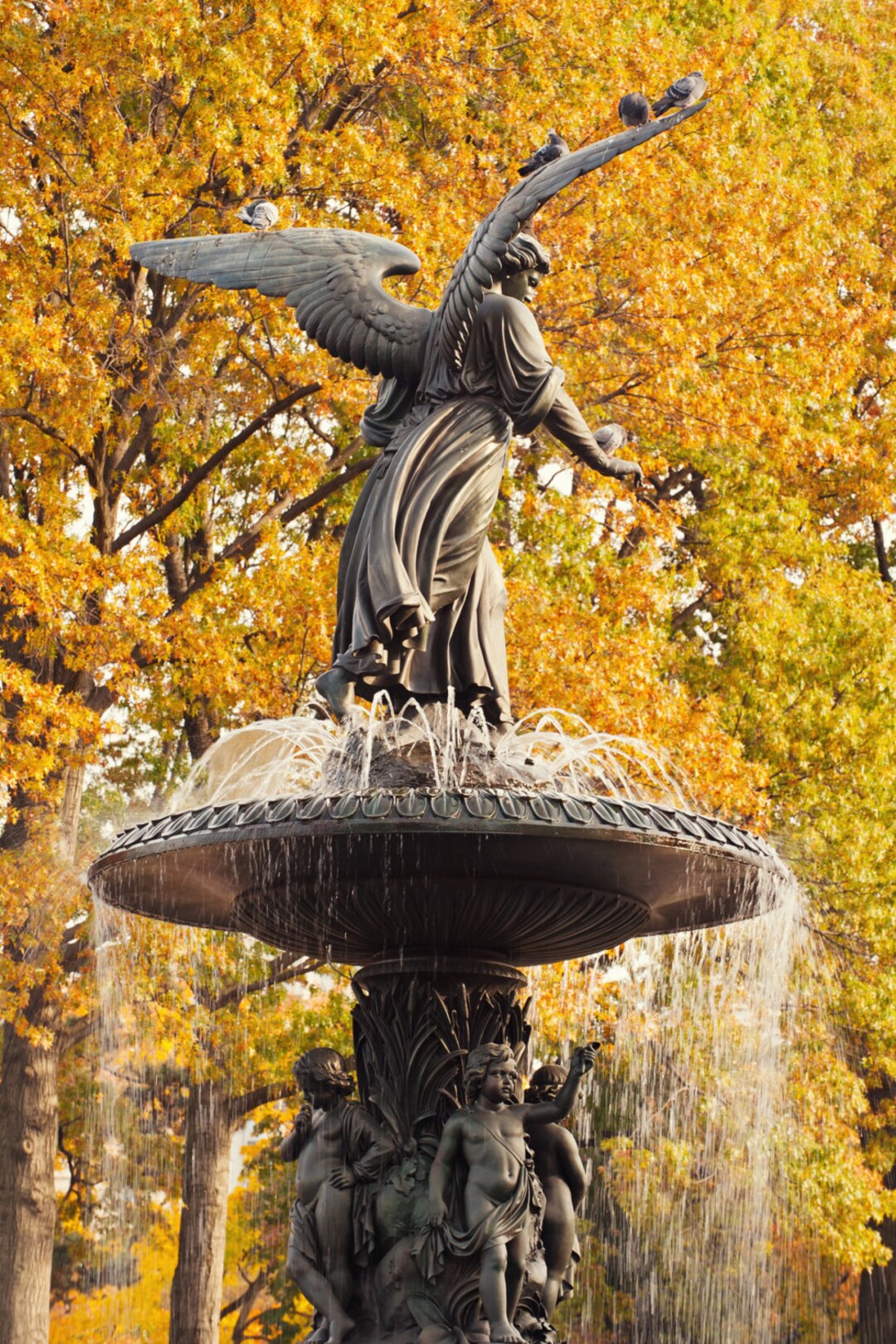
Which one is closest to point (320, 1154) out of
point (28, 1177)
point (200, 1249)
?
point (28, 1177)

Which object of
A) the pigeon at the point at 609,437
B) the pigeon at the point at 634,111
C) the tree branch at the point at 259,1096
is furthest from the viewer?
the tree branch at the point at 259,1096

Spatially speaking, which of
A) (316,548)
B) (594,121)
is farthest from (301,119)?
(316,548)

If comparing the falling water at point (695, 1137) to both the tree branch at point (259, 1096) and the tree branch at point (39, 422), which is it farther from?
the tree branch at point (39, 422)

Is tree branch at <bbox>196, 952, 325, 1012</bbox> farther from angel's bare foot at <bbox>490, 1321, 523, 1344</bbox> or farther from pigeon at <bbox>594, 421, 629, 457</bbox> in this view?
angel's bare foot at <bbox>490, 1321, 523, 1344</bbox>

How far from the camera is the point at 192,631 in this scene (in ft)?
45.0

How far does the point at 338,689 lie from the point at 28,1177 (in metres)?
8.72

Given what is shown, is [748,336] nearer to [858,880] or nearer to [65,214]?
[858,880]

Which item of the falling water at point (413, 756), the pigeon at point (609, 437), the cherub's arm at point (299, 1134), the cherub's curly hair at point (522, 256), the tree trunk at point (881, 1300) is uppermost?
the cherub's curly hair at point (522, 256)

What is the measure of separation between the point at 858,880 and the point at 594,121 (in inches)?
305

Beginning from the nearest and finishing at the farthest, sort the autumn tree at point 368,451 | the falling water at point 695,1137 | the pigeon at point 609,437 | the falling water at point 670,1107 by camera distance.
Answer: the pigeon at point 609,437 → the falling water at point 670,1107 → the autumn tree at point 368,451 → the falling water at point 695,1137

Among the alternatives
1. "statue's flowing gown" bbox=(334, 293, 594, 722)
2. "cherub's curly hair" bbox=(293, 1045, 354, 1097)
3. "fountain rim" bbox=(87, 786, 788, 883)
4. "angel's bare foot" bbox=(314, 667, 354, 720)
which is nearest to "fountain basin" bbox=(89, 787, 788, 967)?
"fountain rim" bbox=(87, 786, 788, 883)

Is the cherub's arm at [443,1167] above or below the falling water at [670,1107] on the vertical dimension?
below

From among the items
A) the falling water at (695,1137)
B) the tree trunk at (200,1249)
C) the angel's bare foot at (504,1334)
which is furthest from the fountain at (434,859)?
A: the tree trunk at (200,1249)

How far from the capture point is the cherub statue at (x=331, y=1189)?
5883mm
